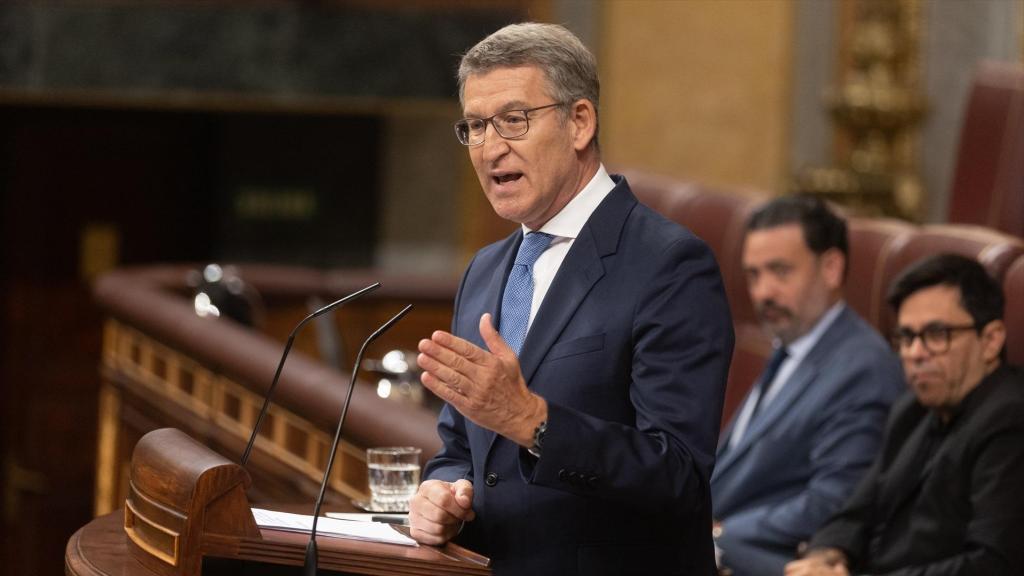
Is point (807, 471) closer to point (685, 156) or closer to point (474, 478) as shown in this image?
point (474, 478)

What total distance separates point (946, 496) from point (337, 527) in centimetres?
134

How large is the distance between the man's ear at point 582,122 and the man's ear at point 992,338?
125cm

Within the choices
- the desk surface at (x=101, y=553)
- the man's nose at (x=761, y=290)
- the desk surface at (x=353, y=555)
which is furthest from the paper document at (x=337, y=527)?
the man's nose at (x=761, y=290)

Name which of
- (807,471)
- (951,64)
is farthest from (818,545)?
(951,64)

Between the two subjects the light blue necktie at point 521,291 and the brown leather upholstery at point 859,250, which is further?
the brown leather upholstery at point 859,250

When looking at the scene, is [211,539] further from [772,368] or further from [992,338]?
[772,368]

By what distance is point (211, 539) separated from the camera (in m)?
1.83

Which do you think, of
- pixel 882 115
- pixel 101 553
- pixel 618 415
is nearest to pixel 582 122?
pixel 618 415

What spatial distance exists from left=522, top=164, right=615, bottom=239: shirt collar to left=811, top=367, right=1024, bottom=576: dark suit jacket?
1127 mm

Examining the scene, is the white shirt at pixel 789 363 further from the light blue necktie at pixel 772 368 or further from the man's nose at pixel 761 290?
the man's nose at pixel 761 290

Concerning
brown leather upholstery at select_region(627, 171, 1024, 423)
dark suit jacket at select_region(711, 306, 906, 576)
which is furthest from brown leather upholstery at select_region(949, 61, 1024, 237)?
dark suit jacket at select_region(711, 306, 906, 576)

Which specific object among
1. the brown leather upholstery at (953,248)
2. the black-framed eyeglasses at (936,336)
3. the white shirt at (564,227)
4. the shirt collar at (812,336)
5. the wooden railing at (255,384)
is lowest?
the wooden railing at (255,384)

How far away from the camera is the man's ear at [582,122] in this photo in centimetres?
190

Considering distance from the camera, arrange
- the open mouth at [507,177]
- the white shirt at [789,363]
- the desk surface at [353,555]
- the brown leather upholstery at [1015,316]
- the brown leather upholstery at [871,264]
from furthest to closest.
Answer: the brown leather upholstery at [871,264] → the white shirt at [789,363] → the brown leather upholstery at [1015,316] → the open mouth at [507,177] → the desk surface at [353,555]
